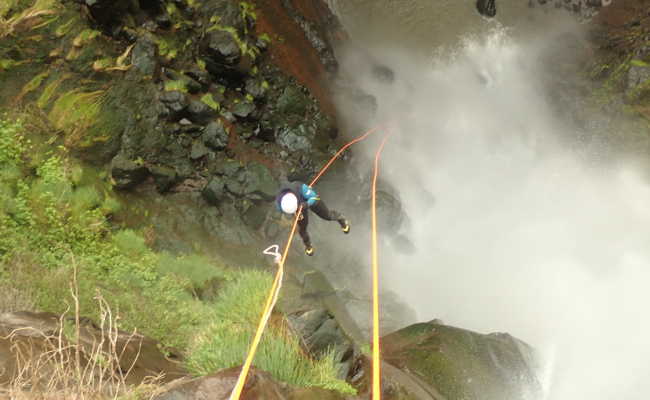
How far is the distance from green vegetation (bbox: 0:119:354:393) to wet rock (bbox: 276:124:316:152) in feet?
11.0

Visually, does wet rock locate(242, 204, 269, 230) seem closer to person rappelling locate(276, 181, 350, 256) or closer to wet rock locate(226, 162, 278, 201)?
wet rock locate(226, 162, 278, 201)

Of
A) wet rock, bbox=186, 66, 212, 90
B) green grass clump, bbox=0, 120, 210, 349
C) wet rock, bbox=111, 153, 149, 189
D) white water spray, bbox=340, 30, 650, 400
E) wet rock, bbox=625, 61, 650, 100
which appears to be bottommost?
green grass clump, bbox=0, 120, 210, 349

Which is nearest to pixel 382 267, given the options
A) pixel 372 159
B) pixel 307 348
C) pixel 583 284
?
pixel 372 159

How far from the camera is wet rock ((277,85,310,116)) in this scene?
9.16 metres

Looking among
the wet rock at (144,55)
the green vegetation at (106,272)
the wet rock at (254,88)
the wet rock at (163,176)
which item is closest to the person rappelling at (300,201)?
the green vegetation at (106,272)

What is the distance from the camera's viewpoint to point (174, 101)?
25.2 feet

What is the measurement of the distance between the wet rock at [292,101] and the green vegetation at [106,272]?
397 cm

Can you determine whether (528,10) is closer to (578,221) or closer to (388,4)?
(388,4)

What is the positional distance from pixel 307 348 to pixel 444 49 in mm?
11053

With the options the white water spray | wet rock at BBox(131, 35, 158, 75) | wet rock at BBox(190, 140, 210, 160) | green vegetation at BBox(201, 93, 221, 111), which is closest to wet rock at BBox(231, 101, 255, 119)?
green vegetation at BBox(201, 93, 221, 111)

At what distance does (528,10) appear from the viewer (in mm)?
12273

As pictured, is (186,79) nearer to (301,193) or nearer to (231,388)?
(301,193)

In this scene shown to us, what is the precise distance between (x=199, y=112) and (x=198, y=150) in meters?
0.76

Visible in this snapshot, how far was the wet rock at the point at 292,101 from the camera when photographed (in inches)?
361
